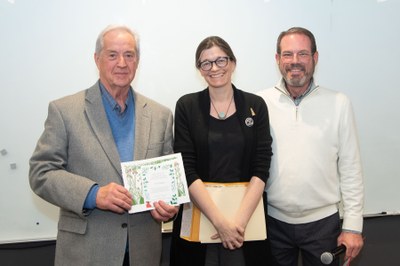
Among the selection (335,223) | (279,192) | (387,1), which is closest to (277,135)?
(279,192)

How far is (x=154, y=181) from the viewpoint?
5.58 feet

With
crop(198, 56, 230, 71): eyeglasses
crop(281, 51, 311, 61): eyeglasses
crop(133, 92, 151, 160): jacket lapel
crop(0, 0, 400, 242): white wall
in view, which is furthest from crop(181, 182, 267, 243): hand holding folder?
crop(0, 0, 400, 242): white wall

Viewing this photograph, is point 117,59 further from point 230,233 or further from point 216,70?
point 230,233

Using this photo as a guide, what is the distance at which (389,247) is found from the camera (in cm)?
312

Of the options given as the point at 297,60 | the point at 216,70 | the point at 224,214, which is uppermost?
the point at 297,60

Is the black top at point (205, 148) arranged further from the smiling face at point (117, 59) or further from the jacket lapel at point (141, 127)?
the smiling face at point (117, 59)

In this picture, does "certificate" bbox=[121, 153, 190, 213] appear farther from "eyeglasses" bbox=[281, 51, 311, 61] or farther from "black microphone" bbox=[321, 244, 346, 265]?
"eyeglasses" bbox=[281, 51, 311, 61]

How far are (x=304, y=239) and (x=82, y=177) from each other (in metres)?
1.31

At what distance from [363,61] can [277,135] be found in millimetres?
1271

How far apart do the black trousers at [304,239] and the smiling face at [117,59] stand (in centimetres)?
123

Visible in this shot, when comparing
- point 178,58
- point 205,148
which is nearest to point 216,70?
point 205,148

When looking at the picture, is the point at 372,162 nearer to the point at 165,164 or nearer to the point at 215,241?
the point at 215,241

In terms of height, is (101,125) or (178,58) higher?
(178,58)

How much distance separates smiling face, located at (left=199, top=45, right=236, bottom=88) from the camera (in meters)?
1.94
